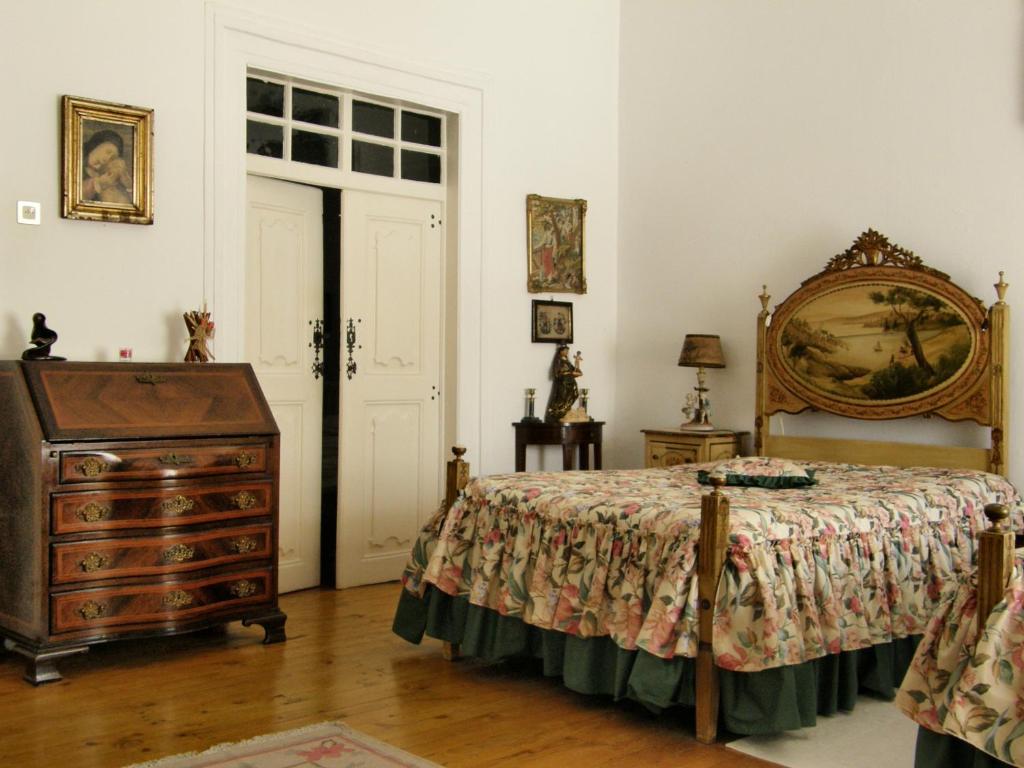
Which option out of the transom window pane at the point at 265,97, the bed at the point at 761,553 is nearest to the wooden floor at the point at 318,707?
the bed at the point at 761,553

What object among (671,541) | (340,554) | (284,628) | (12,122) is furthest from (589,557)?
(12,122)

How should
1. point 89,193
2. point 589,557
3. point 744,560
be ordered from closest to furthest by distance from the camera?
point 744,560 < point 589,557 < point 89,193

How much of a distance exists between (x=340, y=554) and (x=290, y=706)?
80.0 inches

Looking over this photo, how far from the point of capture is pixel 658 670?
328 cm

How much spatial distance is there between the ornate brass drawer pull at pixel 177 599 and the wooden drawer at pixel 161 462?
1.47 ft

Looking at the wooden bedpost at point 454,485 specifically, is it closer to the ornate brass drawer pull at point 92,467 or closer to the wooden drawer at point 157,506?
the wooden drawer at point 157,506

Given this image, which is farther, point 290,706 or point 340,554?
point 340,554

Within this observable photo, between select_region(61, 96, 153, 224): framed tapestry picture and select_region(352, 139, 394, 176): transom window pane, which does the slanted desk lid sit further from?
select_region(352, 139, 394, 176): transom window pane

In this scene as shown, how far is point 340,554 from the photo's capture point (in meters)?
5.62

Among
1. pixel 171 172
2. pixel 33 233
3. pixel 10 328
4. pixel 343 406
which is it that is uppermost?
pixel 171 172

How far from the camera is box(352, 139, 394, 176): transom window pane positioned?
5.68 metres

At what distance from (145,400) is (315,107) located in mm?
2026

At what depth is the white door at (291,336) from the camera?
539 cm

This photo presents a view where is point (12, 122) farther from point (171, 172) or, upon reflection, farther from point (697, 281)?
point (697, 281)
